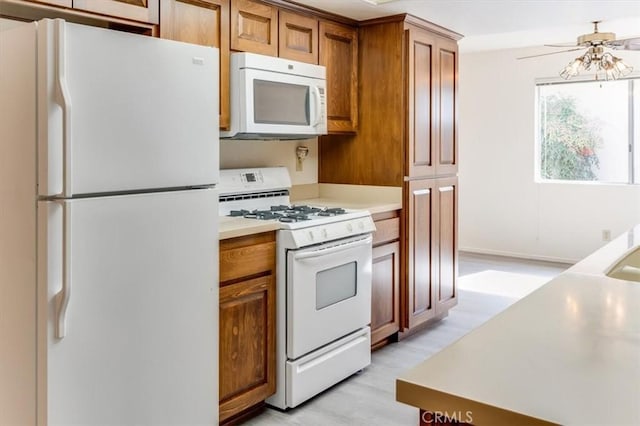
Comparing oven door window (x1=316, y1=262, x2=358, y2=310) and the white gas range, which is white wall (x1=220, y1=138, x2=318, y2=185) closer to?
the white gas range

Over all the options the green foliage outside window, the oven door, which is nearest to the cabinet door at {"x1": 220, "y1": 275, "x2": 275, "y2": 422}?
the oven door

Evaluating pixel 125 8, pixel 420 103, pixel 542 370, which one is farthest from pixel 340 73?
pixel 542 370

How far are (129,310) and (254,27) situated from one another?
1619 mm

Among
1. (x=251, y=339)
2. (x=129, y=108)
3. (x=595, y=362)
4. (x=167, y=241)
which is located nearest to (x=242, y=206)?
(x=251, y=339)

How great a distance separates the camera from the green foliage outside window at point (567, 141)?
6113 mm

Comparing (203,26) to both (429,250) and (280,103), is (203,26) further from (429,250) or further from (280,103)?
(429,250)

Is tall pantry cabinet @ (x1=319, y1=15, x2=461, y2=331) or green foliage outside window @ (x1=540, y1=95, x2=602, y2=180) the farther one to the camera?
green foliage outside window @ (x1=540, y1=95, x2=602, y2=180)

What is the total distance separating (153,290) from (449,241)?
264 centimetres

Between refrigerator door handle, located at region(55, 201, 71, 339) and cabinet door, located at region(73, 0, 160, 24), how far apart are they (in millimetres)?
726

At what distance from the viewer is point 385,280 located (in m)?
3.49

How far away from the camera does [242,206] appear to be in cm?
313

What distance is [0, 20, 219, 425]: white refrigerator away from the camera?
5.72ft

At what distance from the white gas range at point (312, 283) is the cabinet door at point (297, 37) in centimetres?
67

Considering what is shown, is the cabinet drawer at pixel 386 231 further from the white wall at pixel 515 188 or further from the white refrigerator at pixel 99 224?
the white wall at pixel 515 188
